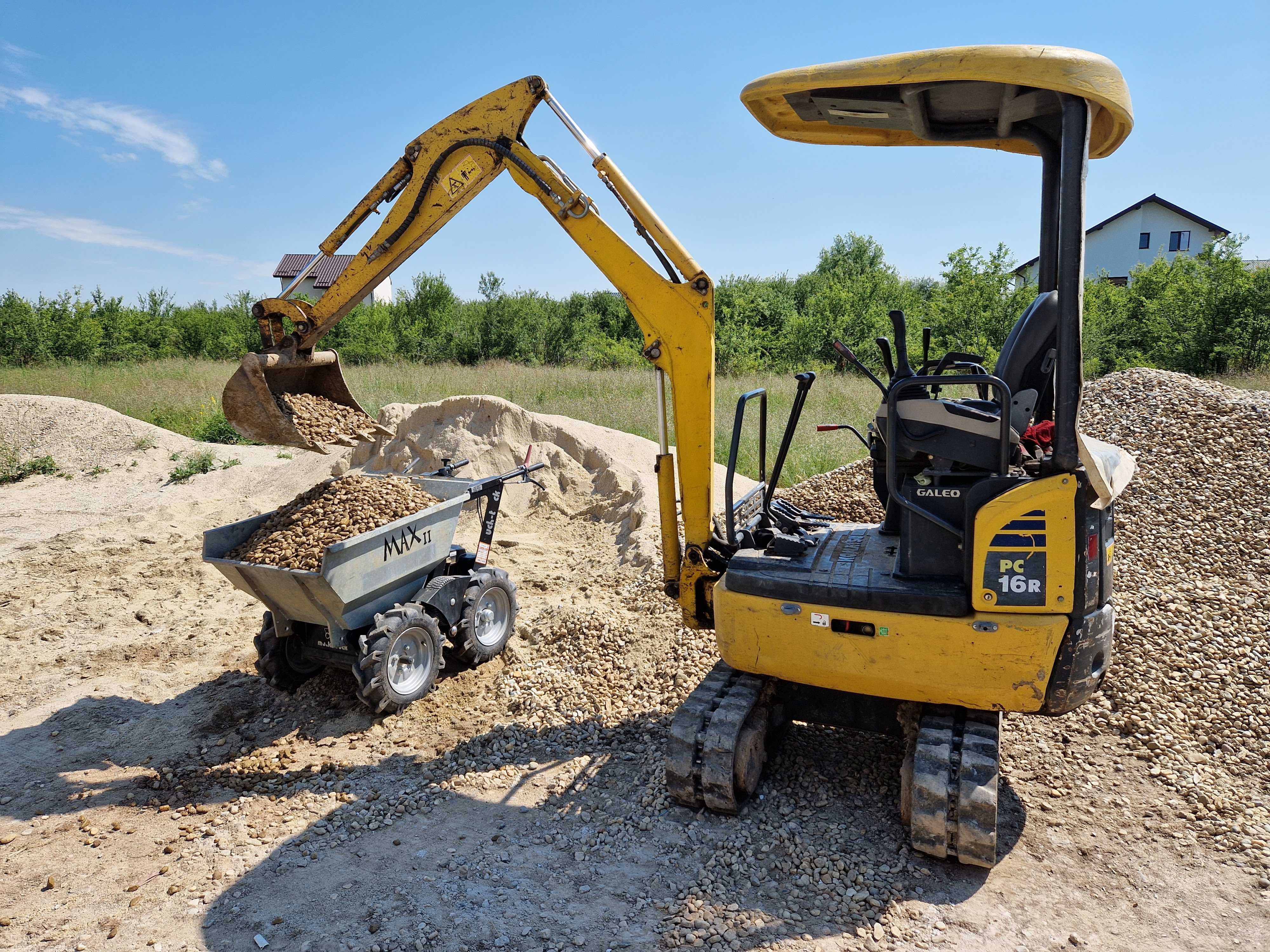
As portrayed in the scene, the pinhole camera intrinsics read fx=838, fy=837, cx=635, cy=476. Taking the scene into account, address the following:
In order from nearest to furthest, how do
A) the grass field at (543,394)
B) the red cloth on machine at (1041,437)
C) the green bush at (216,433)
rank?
the red cloth on machine at (1041,437) → the grass field at (543,394) → the green bush at (216,433)

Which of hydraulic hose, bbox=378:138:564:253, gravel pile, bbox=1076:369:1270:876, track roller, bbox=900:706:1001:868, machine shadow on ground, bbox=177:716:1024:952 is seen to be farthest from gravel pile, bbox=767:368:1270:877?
hydraulic hose, bbox=378:138:564:253

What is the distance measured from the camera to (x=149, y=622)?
284 inches

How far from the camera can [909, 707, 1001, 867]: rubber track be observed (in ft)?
11.7

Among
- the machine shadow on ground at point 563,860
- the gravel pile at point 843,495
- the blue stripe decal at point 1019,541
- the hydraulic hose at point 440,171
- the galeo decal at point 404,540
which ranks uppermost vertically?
the hydraulic hose at point 440,171

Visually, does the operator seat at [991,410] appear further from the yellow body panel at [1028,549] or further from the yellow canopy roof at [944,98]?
the yellow canopy roof at [944,98]

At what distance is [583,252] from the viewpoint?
4977mm

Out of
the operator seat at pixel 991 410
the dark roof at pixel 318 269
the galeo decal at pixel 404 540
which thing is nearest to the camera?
the operator seat at pixel 991 410

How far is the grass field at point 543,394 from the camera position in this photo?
12477 mm

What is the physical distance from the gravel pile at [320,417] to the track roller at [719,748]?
2.96m

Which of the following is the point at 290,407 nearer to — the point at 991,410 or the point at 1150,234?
the point at 991,410

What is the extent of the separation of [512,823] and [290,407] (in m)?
2.99

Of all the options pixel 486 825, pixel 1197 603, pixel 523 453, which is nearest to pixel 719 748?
pixel 486 825

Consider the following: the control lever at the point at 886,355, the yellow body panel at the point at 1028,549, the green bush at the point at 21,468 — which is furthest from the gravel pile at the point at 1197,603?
the green bush at the point at 21,468

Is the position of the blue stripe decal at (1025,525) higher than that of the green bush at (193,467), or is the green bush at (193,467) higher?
the blue stripe decal at (1025,525)
